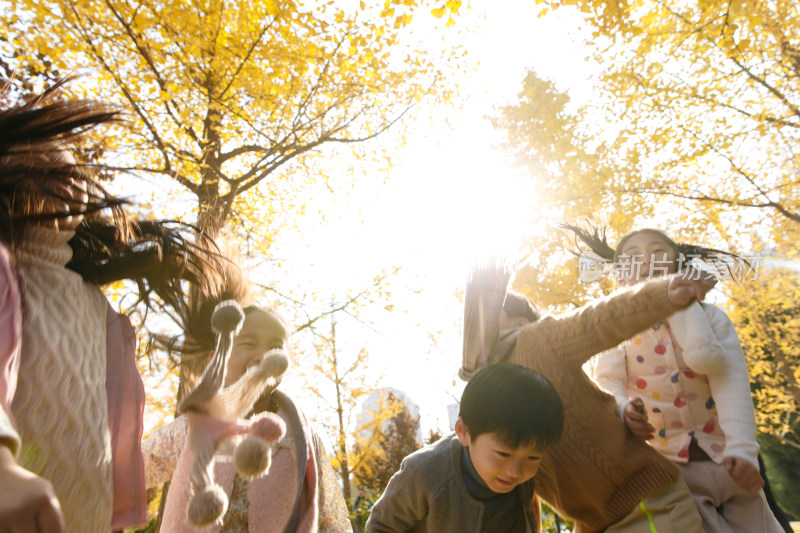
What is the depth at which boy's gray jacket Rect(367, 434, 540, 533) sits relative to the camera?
68.0 inches

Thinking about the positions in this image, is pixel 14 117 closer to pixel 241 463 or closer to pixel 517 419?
pixel 241 463

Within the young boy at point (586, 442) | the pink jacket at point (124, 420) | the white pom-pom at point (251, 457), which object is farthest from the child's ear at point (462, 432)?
the pink jacket at point (124, 420)

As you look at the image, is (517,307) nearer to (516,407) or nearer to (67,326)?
(516,407)

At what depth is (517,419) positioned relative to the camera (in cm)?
Answer: 154

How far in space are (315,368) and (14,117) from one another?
9886 mm

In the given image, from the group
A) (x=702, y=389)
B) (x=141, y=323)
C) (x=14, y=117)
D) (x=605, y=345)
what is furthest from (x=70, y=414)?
(x=702, y=389)

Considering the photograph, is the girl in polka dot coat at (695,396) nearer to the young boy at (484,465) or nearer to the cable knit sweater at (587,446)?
the cable knit sweater at (587,446)

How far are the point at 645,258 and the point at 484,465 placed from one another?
4.10ft

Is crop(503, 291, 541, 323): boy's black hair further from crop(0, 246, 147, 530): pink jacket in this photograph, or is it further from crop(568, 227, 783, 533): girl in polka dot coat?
crop(0, 246, 147, 530): pink jacket

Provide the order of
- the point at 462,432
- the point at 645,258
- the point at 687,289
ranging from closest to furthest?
the point at 687,289
the point at 462,432
the point at 645,258

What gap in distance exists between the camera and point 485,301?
1.61 metres

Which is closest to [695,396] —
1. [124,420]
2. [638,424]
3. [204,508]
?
[638,424]

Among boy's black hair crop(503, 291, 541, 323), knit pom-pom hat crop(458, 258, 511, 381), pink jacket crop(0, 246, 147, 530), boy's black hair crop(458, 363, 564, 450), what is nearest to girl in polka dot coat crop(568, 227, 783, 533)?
boy's black hair crop(458, 363, 564, 450)

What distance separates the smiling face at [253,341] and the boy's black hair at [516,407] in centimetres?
82
